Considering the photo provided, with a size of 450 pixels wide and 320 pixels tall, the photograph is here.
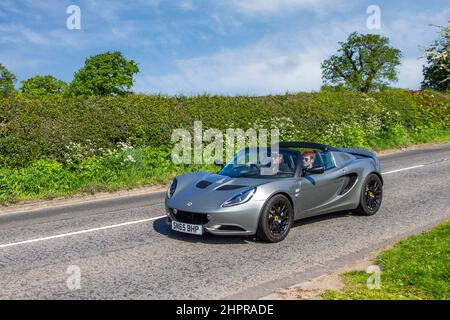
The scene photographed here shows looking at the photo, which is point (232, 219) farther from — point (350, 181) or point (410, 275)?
point (350, 181)

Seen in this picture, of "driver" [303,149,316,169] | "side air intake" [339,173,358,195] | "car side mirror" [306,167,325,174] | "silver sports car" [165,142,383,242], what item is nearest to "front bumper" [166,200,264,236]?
"silver sports car" [165,142,383,242]

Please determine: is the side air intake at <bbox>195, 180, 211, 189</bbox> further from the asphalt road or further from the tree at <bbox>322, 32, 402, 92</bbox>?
the tree at <bbox>322, 32, 402, 92</bbox>

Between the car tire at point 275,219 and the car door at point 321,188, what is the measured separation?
1.35ft

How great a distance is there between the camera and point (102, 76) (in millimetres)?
58656

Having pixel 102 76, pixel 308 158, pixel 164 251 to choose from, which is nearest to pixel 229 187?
pixel 164 251

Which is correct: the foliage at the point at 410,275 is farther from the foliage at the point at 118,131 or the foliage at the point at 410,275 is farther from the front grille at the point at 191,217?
the foliage at the point at 118,131

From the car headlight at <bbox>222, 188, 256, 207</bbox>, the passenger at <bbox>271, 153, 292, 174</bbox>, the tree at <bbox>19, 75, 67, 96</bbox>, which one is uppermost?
the tree at <bbox>19, 75, 67, 96</bbox>

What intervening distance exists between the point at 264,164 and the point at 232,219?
1.52 m

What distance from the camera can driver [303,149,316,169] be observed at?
8.30 metres

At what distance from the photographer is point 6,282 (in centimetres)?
589

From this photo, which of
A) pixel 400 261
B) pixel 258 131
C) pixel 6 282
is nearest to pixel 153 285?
pixel 6 282

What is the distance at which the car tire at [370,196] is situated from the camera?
9.05 metres

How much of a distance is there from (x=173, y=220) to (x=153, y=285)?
1904 millimetres

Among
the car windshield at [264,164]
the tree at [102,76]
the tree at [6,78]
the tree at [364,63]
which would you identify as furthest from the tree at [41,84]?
the car windshield at [264,164]
